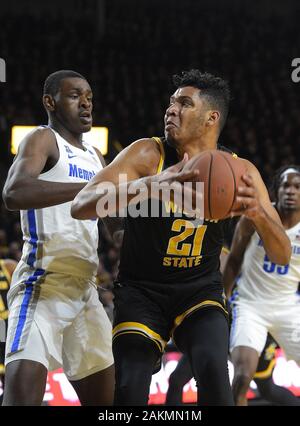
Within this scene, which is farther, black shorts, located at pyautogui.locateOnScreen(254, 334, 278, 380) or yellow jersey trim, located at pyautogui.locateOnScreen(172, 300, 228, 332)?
black shorts, located at pyautogui.locateOnScreen(254, 334, 278, 380)

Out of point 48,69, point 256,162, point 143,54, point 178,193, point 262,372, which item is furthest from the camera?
point 143,54

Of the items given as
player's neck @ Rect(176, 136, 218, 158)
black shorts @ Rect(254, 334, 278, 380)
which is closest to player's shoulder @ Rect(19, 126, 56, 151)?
player's neck @ Rect(176, 136, 218, 158)

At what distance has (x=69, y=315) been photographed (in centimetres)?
330

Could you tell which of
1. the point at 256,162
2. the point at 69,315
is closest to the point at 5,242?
the point at 256,162

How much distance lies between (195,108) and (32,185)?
833mm

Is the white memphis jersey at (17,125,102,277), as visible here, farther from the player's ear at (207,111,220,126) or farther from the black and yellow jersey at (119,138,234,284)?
the player's ear at (207,111,220,126)

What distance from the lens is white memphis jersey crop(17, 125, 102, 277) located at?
3338 millimetres

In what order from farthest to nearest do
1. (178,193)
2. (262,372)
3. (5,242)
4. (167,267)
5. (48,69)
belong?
(48,69), (5,242), (262,372), (167,267), (178,193)

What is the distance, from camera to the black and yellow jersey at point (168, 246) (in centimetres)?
319

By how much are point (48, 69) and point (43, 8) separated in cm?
483

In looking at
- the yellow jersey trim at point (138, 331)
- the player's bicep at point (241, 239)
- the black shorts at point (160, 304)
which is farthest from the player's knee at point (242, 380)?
the yellow jersey trim at point (138, 331)

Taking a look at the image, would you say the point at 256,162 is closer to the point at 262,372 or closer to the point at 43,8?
the point at 262,372

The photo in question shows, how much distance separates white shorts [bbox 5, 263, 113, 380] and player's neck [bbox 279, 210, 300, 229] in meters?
2.23
